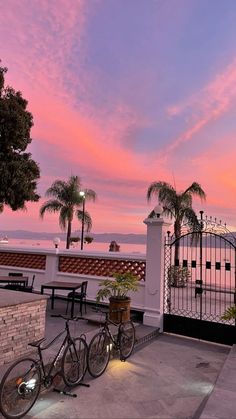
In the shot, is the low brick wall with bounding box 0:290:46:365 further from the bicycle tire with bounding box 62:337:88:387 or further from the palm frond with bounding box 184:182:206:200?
the palm frond with bounding box 184:182:206:200

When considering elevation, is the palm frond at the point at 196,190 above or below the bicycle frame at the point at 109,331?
above

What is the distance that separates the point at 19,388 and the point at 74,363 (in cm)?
101

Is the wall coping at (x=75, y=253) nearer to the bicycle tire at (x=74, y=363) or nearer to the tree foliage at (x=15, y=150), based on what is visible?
the tree foliage at (x=15, y=150)

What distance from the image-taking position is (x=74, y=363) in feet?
13.9

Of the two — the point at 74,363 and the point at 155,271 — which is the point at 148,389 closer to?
the point at 74,363

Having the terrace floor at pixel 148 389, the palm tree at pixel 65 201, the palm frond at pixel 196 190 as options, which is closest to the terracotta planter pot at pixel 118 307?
the terrace floor at pixel 148 389

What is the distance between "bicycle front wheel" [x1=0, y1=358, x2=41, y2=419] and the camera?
3223mm

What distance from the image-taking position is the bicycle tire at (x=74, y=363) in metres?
4.09

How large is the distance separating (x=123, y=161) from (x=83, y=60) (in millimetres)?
5341

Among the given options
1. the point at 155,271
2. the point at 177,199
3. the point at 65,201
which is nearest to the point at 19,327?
the point at 155,271

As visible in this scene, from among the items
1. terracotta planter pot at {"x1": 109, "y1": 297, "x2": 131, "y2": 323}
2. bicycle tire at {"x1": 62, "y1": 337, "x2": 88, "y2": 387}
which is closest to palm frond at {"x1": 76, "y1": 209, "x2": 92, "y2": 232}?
terracotta planter pot at {"x1": 109, "y1": 297, "x2": 131, "y2": 323}

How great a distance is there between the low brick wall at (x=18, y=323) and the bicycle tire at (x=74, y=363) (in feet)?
2.53


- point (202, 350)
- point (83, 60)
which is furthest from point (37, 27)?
point (202, 350)

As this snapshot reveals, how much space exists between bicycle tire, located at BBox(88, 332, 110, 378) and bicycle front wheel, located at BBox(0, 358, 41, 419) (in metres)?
1.07
